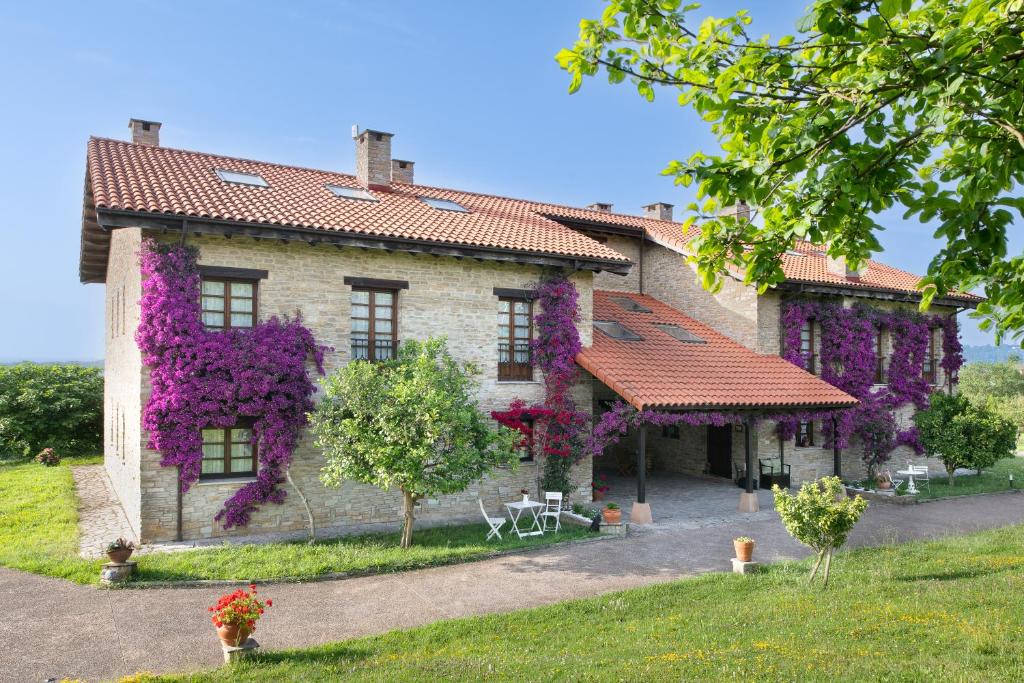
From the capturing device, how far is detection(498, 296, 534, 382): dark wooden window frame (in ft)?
55.9

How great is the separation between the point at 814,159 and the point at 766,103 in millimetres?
595

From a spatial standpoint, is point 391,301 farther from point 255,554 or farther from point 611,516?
point 611,516

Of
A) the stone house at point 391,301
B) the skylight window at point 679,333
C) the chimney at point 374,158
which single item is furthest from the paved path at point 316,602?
the chimney at point 374,158

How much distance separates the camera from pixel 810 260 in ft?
80.2

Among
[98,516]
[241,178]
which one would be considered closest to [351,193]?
[241,178]

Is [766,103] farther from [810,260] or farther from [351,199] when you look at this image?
[810,260]

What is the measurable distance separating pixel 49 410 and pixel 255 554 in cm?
1993

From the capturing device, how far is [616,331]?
19828mm

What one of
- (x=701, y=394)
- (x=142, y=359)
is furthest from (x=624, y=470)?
(x=142, y=359)

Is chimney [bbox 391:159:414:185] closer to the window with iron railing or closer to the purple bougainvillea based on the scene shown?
the window with iron railing

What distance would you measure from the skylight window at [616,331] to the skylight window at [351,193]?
703 cm

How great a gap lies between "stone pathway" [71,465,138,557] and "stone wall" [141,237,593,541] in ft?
3.66

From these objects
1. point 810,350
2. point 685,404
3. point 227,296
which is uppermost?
point 227,296

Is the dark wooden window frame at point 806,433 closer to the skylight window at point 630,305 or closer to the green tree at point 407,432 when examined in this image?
the skylight window at point 630,305
